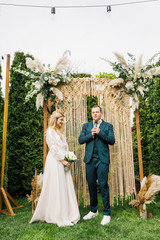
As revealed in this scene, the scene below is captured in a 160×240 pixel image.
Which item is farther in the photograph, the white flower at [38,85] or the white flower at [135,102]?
the white flower at [135,102]

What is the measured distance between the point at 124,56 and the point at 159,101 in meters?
1.97

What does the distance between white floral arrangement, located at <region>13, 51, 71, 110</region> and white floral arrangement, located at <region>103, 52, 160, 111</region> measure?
91 centimetres

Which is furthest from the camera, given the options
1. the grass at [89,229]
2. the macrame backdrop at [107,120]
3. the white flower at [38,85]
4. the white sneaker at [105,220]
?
the macrame backdrop at [107,120]

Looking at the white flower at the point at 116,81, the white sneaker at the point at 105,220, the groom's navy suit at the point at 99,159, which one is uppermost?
the white flower at the point at 116,81

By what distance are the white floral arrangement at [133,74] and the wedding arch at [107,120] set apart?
0.23m

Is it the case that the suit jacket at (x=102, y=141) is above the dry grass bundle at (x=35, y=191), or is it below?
above

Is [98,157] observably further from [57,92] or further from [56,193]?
[57,92]

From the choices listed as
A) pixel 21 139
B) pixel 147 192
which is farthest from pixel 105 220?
pixel 21 139

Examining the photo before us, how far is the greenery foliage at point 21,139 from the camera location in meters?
5.34

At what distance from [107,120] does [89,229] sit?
1.97m

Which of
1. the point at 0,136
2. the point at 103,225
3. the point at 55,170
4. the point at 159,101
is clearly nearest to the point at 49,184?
the point at 55,170

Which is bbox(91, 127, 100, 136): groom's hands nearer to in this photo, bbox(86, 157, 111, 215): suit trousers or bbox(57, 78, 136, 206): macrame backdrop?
bbox(86, 157, 111, 215): suit trousers

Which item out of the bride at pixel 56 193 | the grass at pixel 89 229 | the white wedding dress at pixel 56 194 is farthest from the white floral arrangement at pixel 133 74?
the grass at pixel 89 229

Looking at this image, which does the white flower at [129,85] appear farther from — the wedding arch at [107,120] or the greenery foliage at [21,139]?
the greenery foliage at [21,139]
